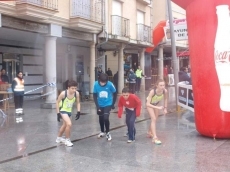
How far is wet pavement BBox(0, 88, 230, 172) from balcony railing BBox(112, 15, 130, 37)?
996 centimetres

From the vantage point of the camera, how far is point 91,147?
7062mm

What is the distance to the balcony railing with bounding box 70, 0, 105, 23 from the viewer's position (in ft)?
50.6

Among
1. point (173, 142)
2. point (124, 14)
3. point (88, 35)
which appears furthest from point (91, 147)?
point (124, 14)

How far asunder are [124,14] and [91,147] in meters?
14.7

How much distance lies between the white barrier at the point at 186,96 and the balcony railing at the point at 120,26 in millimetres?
7934

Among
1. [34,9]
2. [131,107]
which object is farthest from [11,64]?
[131,107]

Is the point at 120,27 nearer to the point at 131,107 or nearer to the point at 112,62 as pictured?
the point at 112,62

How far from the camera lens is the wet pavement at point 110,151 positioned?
5621 millimetres

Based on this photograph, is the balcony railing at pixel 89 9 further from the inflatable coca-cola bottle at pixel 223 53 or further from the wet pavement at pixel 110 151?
the inflatable coca-cola bottle at pixel 223 53

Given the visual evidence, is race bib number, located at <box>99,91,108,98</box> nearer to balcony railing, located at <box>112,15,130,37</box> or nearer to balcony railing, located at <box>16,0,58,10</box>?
balcony railing, located at <box>16,0,58,10</box>

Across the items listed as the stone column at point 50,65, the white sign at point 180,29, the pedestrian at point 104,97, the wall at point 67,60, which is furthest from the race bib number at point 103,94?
the wall at point 67,60

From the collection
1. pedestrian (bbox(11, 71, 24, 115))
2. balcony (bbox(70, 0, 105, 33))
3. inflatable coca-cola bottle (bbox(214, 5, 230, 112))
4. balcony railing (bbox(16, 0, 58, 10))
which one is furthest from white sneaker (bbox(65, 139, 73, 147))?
balcony (bbox(70, 0, 105, 33))

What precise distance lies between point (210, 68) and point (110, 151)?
2.88 m

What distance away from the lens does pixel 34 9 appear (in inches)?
489
